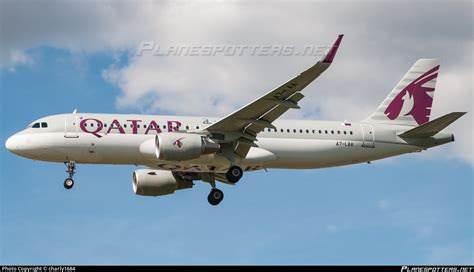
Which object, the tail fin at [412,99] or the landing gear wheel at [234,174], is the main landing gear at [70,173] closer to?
the landing gear wheel at [234,174]

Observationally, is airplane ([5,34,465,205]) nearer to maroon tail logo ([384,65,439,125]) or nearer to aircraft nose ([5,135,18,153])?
aircraft nose ([5,135,18,153])

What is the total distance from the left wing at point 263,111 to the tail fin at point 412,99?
9186 millimetres

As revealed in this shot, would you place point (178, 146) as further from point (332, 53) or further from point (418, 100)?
point (418, 100)

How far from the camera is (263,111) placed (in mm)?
47031

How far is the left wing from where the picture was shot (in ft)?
139

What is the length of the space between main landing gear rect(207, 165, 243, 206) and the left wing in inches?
37.9

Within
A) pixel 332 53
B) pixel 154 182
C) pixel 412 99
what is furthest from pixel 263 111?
pixel 412 99

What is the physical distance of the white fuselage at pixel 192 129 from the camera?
157 feet

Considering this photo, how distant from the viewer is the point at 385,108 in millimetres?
→ 55688

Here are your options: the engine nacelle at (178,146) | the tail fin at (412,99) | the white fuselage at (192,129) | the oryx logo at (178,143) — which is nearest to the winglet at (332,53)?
the engine nacelle at (178,146)

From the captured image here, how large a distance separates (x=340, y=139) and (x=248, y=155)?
5.38 metres

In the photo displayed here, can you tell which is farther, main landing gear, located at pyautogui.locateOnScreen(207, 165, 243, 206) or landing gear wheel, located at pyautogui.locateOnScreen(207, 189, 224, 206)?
landing gear wheel, located at pyautogui.locateOnScreen(207, 189, 224, 206)

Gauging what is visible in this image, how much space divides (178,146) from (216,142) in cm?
232

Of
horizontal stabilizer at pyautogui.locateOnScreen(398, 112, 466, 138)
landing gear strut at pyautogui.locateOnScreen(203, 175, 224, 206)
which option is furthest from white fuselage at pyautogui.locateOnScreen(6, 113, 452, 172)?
landing gear strut at pyautogui.locateOnScreen(203, 175, 224, 206)
